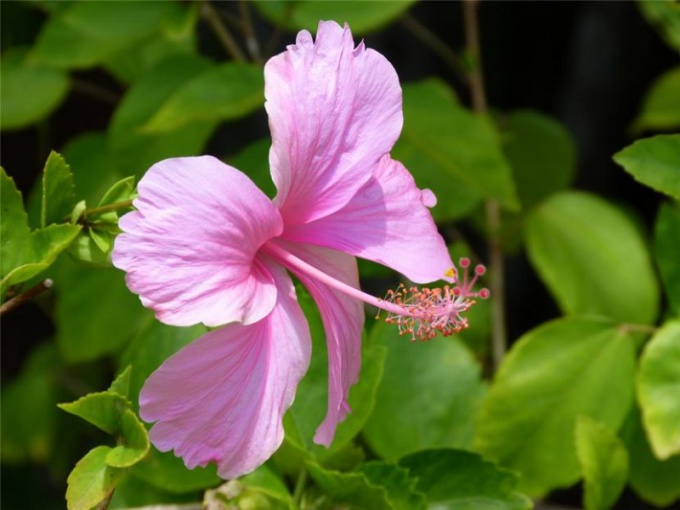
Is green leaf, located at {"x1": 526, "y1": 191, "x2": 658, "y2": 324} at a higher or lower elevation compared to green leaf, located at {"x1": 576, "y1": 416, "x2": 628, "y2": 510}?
lower

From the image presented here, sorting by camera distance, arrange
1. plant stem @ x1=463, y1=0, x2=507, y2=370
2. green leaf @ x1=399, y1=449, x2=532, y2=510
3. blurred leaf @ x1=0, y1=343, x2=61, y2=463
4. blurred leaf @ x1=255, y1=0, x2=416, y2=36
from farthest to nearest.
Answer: blurred leaf @ x1=0, y1=343, x2=61, y2=463 → plant stem @ x1=463, y1=0, x2=507, y2=370 → blurred leaf @ x1=255, y1=0, x2=416, y2=36 → green leaf @ x1=399, y1=449, x2=532, y2=510

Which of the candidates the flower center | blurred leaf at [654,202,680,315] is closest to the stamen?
the flower center

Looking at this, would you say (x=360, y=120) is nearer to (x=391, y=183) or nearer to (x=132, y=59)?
(x=391, y=183)

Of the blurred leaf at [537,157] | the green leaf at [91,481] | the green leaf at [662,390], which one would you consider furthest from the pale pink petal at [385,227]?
the blurred leaf at [537,157]

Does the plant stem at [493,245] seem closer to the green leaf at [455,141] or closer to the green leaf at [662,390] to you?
the green leaf at [455,141]

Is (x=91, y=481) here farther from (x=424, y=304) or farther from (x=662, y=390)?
(x=662, y=390)

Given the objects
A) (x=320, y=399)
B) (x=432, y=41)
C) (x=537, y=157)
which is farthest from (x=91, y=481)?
(x=537, y=157)

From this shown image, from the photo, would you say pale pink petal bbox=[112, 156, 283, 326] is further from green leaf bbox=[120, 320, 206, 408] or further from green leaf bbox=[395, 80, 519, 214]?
green leaf bbox=[395, 80, 519, 214]
